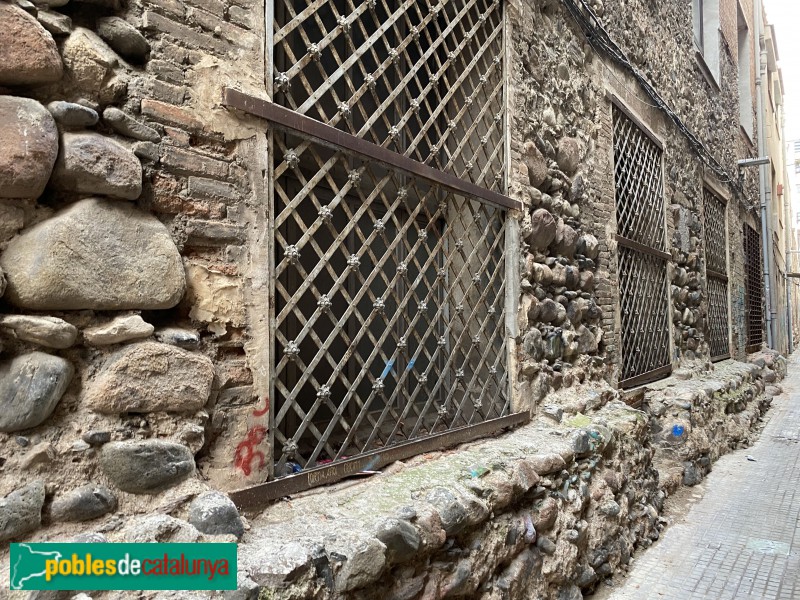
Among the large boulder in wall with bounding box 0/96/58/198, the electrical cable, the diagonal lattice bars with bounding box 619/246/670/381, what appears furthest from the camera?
the diagonal lattice bars with bounding box 619/246/670/381

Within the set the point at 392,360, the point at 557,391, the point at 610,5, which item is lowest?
the point at 557,391

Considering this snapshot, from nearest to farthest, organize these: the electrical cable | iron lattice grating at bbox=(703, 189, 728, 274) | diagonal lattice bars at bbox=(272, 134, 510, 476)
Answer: diagonal lattice bars at bbox=(272, 134, 510, 476) → the electrical cable → iron lattice grating at bbox=(703, 189, 728, 274)

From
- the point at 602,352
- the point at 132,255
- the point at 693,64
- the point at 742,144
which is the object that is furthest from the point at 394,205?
the point at 742,144

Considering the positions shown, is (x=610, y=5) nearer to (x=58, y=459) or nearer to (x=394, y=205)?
(x=394, y=205)

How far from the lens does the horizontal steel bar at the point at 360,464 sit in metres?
1.79

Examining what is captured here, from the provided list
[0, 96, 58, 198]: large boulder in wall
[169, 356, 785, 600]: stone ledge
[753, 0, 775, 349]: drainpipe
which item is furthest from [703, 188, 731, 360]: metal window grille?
[0, 96, 58, 198]: large boulder in wall

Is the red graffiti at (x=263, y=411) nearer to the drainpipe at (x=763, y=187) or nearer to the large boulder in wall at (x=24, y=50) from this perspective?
the large boulder in wall at (x=24, y=50)

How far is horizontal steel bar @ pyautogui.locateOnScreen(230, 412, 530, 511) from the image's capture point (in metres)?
1.79

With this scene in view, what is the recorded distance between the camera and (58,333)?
1384 mm

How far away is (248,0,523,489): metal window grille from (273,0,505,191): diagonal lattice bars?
0.01m

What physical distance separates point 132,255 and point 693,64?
7.72m

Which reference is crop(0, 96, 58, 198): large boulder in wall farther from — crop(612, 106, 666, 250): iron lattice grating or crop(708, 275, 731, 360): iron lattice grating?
crop(708, 275, 731, 360): iron lattice grating

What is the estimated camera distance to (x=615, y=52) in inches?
179

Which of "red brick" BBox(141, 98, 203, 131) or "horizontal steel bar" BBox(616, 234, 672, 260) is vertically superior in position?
"horizontal steel bar" BBox(616, 234, 672, 260)
